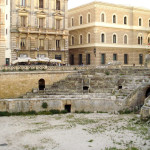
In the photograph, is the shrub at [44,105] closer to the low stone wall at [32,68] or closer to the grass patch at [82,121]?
the grass patch at [82,121]

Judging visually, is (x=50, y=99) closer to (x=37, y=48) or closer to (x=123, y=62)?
(x=37, y=48)

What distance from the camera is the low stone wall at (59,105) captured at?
3062 centimetres

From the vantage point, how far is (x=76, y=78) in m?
36.8

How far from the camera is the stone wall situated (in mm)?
33875

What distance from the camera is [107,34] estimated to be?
50.8 metres

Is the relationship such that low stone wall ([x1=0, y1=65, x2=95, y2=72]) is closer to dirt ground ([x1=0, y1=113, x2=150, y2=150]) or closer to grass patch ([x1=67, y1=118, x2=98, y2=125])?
dirt ground ([x1=0, y1=113, x2=150, y2=150])

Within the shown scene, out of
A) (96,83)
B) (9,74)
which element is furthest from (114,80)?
(9,74)

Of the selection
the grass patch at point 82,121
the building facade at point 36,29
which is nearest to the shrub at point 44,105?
the grass patch at point 82,121

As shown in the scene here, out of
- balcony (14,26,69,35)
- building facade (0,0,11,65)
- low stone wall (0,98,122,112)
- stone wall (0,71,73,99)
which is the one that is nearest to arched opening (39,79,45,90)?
stone wall (0,71,73,99)

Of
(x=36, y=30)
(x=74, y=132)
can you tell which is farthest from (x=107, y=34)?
(x=74, y=132)

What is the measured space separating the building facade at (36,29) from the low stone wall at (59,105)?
1288 centimetres

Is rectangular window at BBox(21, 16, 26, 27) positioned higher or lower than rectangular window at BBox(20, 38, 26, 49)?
higher

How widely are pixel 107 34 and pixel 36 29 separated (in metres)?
12.3

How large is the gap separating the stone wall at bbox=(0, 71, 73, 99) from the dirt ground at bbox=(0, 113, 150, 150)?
5.16 meters
